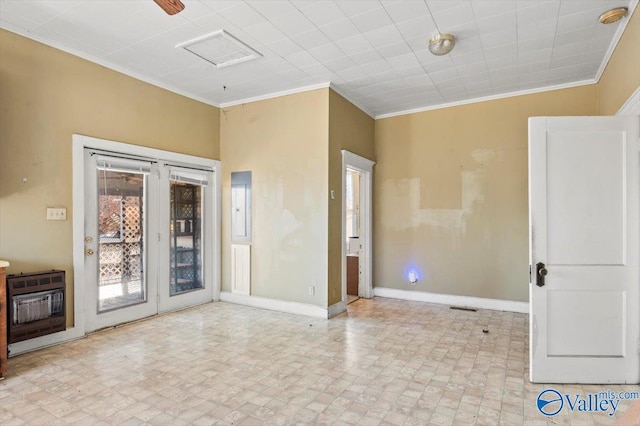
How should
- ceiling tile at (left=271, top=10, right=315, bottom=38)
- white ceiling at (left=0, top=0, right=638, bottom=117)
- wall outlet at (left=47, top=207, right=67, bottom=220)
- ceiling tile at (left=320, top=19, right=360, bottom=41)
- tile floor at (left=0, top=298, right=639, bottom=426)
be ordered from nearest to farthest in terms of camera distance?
tile floor at (left=0, top=298, right=639, bottom=426)
white ceiling at (left=0, top=0, right=638, bottom=117)
ceiling tile at (left=271, top=10, right=315, bottom=38)
ceiling tile at (left=320, top=19, right=360, bottom=41)
wall outlet at (left=47, top=207, right=67, bottom=220)

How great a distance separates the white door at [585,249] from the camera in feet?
9.16

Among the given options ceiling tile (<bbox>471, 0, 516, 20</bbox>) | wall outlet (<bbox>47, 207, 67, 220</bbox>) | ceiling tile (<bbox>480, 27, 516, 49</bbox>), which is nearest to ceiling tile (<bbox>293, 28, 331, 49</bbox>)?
ceiling tile (<bbox>471, 0, 516, 20</bbox>)

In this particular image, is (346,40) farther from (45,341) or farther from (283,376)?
(45,341)

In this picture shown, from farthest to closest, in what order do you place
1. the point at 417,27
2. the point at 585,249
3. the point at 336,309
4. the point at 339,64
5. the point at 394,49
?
1. the point at 336,309
2. the point at 339,64
3. the point at 394,49
4. the point at 417,27
5. the point at 585,249

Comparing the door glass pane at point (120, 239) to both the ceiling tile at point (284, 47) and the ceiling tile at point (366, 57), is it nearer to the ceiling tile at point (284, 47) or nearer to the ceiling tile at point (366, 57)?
the ceiling tile at point (284, 47)

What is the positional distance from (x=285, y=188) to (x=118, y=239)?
7.15ft

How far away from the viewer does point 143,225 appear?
14.8 feet

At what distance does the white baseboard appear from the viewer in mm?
3316

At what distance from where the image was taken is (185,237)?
5.13m

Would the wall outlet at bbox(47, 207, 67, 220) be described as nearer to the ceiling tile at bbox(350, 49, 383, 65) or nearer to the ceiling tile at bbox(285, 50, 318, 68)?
the ceiling tile at bbox(285, 50, 318, 68)

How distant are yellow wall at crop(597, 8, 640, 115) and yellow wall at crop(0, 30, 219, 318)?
510cm

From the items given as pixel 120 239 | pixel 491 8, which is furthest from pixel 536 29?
pixel 120 239

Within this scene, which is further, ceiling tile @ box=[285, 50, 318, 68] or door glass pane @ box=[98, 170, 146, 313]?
door glass pane @ box=[98, 170, 146, 313]

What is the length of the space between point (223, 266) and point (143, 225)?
1.45 metres
